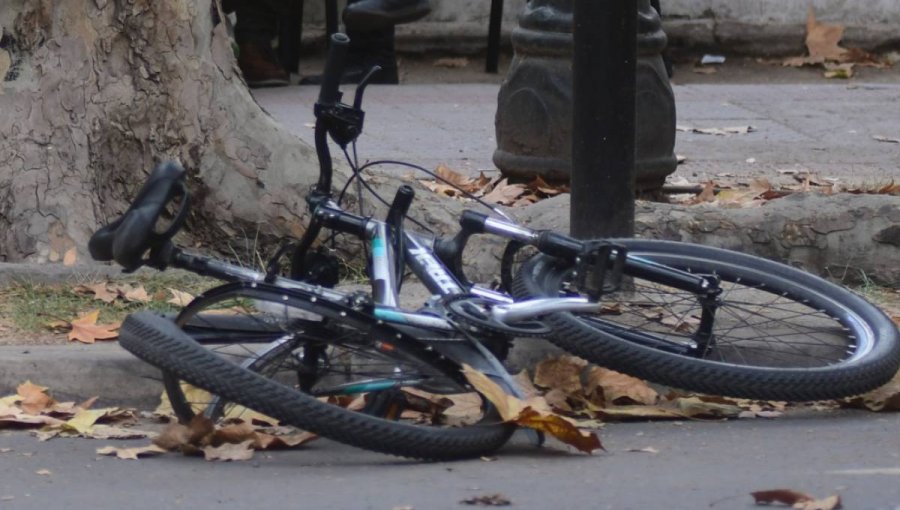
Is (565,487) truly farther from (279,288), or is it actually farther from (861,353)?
(861,353)

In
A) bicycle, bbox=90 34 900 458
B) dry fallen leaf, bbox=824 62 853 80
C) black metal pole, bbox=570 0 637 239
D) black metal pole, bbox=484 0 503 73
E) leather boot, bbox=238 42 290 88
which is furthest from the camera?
dry fallen leaf, bbox=824 62 853 80

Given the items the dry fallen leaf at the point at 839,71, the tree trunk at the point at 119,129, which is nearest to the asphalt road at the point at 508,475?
the tree trunk at the point at 119,129

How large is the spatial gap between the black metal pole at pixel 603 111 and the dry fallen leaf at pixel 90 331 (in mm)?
1637

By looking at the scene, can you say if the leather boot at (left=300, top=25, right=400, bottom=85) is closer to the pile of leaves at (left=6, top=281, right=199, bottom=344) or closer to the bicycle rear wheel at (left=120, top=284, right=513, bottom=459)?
the pile of leaves at (left=6, top=281, right=199, bottom=344)

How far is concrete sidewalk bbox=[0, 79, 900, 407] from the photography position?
8.66 meters

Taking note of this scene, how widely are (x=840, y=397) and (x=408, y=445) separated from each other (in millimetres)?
1347

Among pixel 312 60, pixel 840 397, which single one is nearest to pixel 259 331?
pixel 840 397

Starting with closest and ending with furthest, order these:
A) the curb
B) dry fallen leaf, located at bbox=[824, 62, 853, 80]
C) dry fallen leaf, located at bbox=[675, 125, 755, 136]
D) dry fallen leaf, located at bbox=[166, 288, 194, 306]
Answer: the curb
dry fallen leaf, located at bbox=[166, 288, 194, 306]
dry fallen leaf, located at bbox=[675, 125, 755, 136]
dry fallen leaf, located at bbox=[824, 62, 853, 80]

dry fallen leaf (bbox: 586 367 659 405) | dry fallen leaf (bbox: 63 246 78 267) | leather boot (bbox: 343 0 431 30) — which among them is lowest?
dry fallen leaf (bbox: 586 367 659 405)

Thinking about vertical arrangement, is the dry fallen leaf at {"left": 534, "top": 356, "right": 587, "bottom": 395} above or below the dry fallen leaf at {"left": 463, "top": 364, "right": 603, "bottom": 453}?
below

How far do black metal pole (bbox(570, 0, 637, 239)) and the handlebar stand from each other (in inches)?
63.0

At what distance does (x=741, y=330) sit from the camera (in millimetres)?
4980

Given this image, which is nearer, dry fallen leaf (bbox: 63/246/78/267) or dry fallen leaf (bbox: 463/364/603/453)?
dry fallen leaf (bbox: 463/364/603/453)

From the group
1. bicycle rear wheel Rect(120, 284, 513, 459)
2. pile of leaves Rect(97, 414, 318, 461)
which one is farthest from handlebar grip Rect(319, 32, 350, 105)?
pile of leaves Rect(97, 414, 318, 461)
